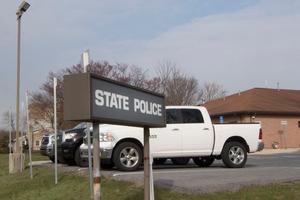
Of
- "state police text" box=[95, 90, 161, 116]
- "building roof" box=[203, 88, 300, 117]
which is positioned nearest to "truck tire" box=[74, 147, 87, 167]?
"state police text" box=[95, 90, 161, 116]

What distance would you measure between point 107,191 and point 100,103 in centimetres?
531

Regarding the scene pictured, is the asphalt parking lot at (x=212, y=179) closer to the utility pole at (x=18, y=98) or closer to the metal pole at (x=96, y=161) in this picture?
the metal pole at (x=96, y=161)

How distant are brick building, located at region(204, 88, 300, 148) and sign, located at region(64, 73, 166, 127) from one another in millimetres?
36935

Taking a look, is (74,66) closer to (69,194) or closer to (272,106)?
(272,106)

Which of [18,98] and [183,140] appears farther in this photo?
[18,98]

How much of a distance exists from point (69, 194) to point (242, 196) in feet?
13.8

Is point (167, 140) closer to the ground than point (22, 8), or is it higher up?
closer to the ground

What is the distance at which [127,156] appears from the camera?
1580 centimetres

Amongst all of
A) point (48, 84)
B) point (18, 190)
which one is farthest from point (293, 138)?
point (18, 190)

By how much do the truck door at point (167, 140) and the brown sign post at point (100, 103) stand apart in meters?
7.87

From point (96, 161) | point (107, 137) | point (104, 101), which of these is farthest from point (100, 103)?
point (107, 137)

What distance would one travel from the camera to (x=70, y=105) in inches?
267

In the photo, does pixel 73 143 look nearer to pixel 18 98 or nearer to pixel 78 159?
pixel 78 159

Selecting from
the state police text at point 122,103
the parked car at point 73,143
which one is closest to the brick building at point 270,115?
the parked car at point 73,143
